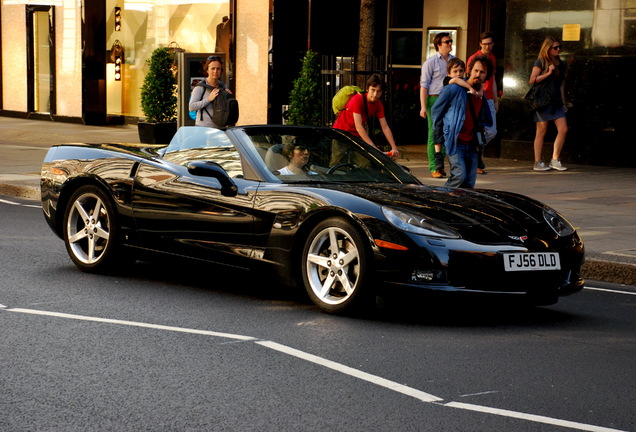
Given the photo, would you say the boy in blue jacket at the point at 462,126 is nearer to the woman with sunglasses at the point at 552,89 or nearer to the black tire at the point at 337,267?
the black tire at the point at 337,267

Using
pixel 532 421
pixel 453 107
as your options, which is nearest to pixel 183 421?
pixel 532 421

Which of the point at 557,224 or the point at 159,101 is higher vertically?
the point at 159,101

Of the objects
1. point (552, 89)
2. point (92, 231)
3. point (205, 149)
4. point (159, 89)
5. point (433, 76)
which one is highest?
point (433, 76)

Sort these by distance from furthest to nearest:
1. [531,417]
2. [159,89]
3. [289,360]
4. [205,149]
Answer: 1. [159,89]
2. [205,149]
3. [289,360]
4. [531,417]

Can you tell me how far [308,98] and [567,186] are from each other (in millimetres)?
4674

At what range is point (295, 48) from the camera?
20297mm

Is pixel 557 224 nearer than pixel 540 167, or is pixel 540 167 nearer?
pixel 557 224

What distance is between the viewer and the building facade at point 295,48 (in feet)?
57.1

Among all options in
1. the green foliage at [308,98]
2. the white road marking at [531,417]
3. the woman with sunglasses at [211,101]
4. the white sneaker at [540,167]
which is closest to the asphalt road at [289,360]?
the white road marking at [531,417]

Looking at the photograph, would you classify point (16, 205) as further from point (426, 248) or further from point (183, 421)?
point (183, 421)

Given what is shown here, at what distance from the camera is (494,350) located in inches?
248

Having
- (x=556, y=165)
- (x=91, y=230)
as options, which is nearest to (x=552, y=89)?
(x=556, y=165)

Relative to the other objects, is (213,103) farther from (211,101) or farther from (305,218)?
(305,218)

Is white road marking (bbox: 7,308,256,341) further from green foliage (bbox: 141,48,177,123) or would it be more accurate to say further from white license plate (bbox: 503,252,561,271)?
green foliage (bbox: 141,48,177,123)
